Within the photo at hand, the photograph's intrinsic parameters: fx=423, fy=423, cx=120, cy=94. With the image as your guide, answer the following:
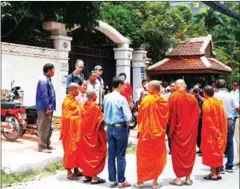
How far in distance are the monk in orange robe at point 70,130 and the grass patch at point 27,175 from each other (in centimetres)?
54

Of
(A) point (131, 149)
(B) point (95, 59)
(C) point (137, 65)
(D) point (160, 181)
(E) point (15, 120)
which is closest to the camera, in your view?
(D) point (160, 181)

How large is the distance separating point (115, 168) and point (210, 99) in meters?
1.92

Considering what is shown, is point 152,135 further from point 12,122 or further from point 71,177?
point 12,122

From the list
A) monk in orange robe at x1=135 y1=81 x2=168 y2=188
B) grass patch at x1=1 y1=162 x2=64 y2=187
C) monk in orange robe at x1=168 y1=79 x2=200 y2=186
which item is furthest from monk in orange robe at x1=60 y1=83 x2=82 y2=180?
monk in orange robe at x1=168 y1=79 x2=200 y2=186

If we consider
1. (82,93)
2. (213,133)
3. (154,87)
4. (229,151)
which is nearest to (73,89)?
(82,93)

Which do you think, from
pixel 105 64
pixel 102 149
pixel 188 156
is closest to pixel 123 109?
pixel 102 149

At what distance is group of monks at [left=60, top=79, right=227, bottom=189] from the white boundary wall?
147 inches

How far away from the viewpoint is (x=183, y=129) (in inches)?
248

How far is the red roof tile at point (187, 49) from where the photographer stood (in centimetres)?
1750

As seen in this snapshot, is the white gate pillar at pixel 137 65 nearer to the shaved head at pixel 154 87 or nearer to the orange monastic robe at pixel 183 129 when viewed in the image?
the orange monastic robe at pixel 183 129

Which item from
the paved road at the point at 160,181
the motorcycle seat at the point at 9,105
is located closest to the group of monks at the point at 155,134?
the paved road at the point at 160,181

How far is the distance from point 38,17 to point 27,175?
5328 mm

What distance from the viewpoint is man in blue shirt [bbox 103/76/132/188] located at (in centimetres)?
607

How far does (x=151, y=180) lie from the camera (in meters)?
6.50
